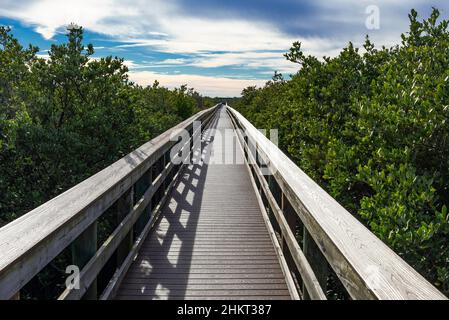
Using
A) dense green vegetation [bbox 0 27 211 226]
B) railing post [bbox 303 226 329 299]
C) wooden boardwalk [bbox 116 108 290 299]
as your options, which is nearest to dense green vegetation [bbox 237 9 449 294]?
railing post [bbox 303 226 329 299]

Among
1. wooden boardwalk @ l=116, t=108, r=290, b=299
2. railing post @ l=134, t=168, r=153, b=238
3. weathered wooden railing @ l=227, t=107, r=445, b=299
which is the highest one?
weathered wooden railing @ l=227, t=107, r=445, b=299

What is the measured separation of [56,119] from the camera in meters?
6.27

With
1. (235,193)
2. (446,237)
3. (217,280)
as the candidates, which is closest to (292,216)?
(217,280)

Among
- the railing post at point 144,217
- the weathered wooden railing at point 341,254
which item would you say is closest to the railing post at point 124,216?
the railing post at point 144,217

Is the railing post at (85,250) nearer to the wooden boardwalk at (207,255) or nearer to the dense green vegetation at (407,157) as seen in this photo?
the wooden boardwalk at (207,255)

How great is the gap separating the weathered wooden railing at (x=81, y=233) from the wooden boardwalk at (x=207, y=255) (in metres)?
0.22

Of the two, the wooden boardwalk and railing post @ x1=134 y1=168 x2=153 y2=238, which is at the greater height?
railing post @ x1=134 y1=168 x2=153 y2=238

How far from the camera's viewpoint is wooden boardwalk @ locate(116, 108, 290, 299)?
127 inches

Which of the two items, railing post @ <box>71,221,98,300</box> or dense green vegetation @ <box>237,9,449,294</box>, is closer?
railing post @ <box>71,221,98,300</box>

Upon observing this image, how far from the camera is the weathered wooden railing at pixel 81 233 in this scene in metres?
1.69

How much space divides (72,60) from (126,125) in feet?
4.83

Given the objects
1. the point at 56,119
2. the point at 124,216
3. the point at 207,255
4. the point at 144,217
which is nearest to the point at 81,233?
the point at 124,216

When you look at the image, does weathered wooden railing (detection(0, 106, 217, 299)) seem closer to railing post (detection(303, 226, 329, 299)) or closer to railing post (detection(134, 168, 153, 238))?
railing post (detection(134, 168, 153, 238))

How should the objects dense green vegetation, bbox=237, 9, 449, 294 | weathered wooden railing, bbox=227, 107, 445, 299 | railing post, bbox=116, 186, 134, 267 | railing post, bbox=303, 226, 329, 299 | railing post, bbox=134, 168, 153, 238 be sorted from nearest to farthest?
weathered wooden railing, bbox=227, 107, 445, 299
railing post, bbox=303, 226, 329, 299
dense green vegetation, bbox=237, 9, 449, 294
railing post, bbox=116, 186, 134, 267
railing post, bbox=134, 168, 153, 238
